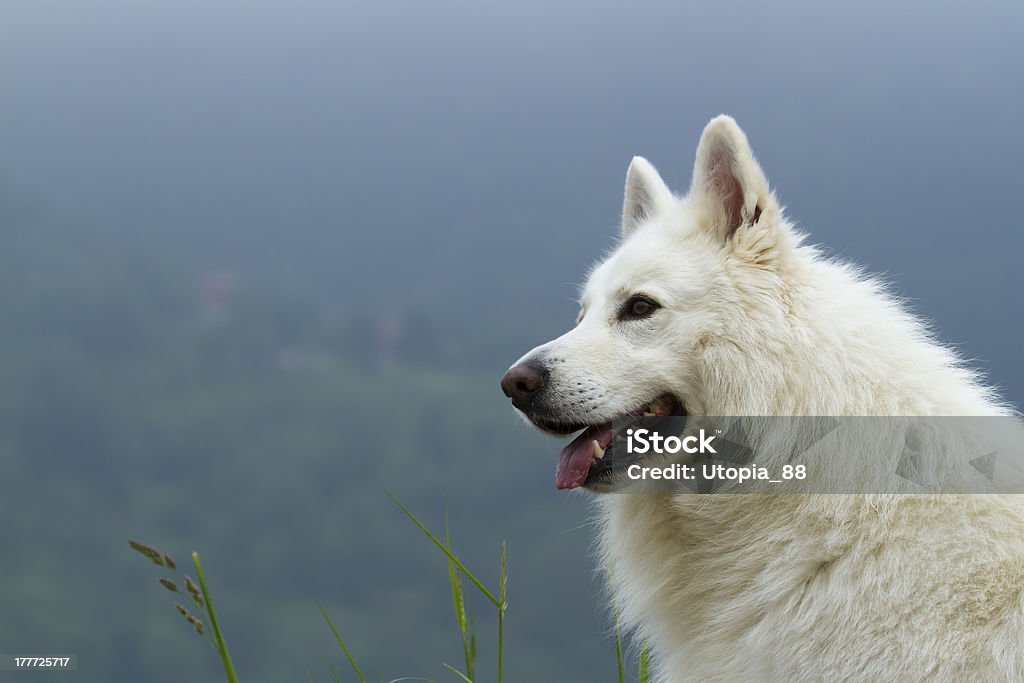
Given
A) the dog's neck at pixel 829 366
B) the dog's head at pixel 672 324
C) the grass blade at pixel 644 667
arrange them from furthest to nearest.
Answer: the grass blade at pixel 644 667
the dog's head at pixel 672 324
the dog's neck at pixel 829 366

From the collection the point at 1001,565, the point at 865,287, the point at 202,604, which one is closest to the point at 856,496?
the point at 1001,565

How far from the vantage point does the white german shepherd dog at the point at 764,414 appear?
283 centimetres

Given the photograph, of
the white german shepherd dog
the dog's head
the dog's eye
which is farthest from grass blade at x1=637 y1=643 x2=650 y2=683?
the dog's eye

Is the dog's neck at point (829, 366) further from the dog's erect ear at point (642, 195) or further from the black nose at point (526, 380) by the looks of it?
the dog's erect ear at point (642, 195)

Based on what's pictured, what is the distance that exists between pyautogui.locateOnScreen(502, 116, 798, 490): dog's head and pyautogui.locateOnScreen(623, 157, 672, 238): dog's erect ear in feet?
1.63

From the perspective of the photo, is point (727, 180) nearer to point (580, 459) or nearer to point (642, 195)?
point (642, 195)

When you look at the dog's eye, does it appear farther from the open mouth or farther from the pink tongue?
the pink tongue

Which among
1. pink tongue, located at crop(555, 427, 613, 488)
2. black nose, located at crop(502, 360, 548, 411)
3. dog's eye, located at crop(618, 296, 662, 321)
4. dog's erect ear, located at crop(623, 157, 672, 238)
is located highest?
dog's erect ear, located at crop(623, 157, 672, 238)

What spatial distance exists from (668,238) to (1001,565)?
5.38 feet

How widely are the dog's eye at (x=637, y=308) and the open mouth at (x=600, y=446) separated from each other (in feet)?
1.04

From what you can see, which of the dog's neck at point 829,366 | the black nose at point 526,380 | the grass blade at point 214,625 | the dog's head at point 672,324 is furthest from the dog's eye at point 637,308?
the grass blade at point 214,625

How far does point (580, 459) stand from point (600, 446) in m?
0.09

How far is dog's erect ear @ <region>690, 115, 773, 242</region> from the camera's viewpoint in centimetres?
348

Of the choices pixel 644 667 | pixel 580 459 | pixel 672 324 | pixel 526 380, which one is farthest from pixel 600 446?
pixel 644 667
